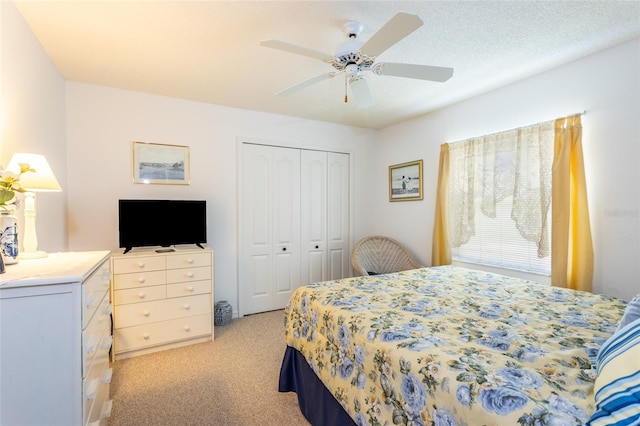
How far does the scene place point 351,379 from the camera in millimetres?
1393

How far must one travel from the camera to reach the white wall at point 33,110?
1.61 meters

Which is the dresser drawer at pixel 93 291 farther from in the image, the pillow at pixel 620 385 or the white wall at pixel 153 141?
the pillow at pixel 620 385

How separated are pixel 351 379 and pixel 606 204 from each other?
7.48ft

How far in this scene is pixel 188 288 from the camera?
109 inches

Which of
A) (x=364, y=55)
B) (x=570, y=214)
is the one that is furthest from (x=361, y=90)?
(x=570, y=214)

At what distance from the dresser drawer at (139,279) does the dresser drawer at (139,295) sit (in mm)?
36

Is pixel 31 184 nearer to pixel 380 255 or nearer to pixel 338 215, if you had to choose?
pixel 338 215

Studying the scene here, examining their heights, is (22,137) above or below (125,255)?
above

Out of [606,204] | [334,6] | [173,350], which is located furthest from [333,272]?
[334,6]

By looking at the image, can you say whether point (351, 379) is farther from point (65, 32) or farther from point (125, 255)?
point (65, 32)

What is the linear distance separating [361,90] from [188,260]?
2.15 m

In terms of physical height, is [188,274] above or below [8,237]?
below

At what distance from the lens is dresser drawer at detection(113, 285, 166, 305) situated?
2498 millimetres

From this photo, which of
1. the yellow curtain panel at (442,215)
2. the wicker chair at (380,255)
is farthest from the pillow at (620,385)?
the wicker chair at (380,255)
